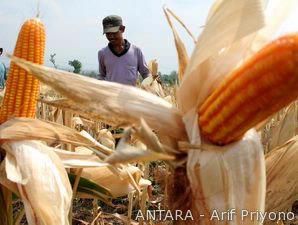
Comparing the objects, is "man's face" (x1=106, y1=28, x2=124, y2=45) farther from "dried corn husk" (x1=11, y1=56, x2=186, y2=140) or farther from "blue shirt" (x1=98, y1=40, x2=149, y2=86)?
"dried corn husk" (x1=11, y1=56, x2=186, y2=140)

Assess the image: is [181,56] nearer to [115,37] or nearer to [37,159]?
[37,159]

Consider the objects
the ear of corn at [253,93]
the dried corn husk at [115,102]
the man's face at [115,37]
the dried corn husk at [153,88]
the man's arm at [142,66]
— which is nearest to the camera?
the ear of corn at [253,93]

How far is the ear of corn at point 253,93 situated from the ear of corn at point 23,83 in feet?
3.41

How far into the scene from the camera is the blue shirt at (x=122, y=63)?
552 centimetres

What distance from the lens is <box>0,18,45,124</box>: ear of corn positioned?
204 centimetres

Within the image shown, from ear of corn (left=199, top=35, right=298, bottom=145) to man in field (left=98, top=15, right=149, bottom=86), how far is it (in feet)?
13.9

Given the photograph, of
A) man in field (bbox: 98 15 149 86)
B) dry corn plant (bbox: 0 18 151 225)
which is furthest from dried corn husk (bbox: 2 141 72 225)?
man in field (bbox: 98 15 149 86)

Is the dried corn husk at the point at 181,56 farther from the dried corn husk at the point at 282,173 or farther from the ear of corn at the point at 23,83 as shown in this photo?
the ear of corn at the point at 23,83

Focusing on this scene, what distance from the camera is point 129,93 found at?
1418 mm

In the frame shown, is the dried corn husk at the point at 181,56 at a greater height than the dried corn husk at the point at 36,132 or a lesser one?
greater

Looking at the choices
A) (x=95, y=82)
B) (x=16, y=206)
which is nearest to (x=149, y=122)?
(x=95, y=82)

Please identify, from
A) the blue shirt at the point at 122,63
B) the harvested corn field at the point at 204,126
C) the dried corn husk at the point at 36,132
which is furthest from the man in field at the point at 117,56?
the harvested corn field at the point at 204,126

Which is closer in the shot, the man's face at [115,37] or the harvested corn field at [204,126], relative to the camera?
the harvested corn field at [204,126]

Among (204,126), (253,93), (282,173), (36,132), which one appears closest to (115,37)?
(36,132)
